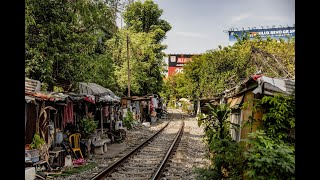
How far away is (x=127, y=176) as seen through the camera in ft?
32.4

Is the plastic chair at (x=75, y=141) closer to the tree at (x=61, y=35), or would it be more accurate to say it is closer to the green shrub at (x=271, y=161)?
the tree at (x=61, y=35)

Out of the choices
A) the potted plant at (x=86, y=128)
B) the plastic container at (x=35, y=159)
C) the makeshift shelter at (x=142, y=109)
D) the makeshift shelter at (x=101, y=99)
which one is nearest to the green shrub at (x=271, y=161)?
the plastic container at (x=35, y=159)

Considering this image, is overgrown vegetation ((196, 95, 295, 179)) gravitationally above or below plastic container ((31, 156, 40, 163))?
above

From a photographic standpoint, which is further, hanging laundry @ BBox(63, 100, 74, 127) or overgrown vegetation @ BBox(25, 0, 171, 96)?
hanging laundry @ BBox(63, 100, 74, 127)

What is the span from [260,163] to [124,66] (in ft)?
105

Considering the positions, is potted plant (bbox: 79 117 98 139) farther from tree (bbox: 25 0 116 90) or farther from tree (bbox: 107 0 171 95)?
tree (bbox: 107 0 171 95)

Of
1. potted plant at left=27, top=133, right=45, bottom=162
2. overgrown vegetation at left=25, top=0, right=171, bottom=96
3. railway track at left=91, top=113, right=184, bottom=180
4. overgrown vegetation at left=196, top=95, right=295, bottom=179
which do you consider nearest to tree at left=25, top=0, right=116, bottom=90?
overgrown vegetation at left=25, top=0, right=171, bottom=96

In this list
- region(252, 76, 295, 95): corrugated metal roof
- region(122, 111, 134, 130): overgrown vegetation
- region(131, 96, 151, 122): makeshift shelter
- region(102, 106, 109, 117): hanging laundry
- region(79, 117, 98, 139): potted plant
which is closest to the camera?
region(252, 76, 295, 95): corrugated metal roof

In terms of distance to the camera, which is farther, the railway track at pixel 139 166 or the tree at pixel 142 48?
the tree at pixel 142 48

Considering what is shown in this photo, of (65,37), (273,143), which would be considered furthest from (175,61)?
(273,143)

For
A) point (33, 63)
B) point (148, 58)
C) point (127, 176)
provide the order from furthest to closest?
point (148, 58), point (33, 63), point (127, 176)
